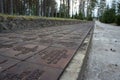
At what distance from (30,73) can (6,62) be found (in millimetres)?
575

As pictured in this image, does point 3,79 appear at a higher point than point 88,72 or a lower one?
higher

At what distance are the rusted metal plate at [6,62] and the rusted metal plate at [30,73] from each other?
9cm

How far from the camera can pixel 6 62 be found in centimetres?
266

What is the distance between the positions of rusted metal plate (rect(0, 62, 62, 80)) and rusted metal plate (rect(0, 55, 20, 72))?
9 centimetres

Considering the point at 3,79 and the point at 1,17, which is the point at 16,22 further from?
the point at 3,79

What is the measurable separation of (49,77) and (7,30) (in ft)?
18.2

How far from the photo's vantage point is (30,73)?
227 cm

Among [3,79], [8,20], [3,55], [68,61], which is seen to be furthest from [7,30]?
[3,79]

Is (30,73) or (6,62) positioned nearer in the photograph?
(30,73)

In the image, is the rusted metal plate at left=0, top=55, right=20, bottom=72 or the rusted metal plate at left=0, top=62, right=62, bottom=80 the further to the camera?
the rusted metal plate at left=0, top=55, right=20, bottom=72

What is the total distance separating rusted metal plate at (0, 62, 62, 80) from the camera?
2127 mm

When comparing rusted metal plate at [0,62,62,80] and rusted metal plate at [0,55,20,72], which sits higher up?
rusted metal plate at [0,55,20,72]

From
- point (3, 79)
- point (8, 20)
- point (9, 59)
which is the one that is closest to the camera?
point (3, 79)

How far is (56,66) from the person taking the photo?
2611 millimetres
